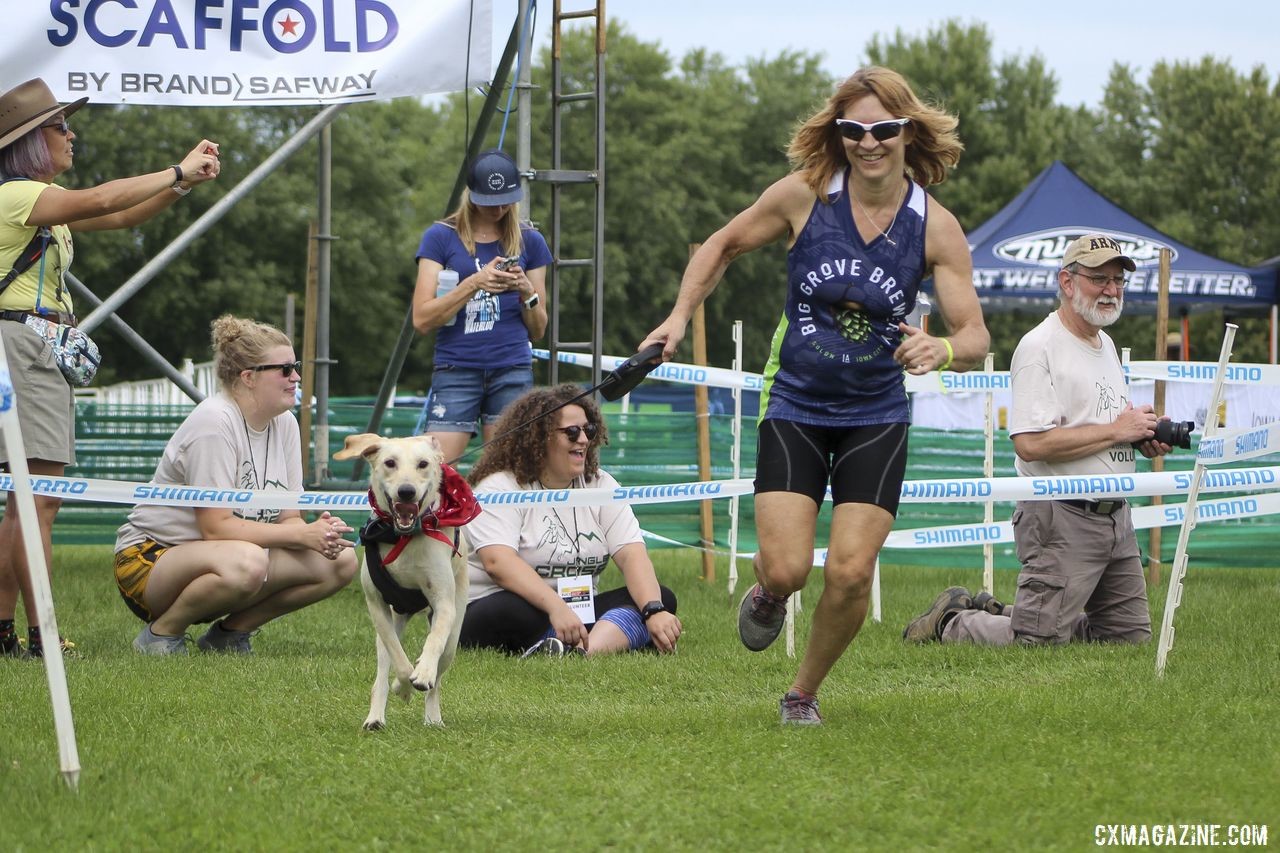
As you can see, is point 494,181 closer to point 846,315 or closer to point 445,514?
point 445,514

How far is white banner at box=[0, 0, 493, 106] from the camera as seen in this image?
8719 mm

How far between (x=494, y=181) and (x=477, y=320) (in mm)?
748

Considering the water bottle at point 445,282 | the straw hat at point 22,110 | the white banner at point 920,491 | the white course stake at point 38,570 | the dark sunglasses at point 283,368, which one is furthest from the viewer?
the water bottle at point 445,282

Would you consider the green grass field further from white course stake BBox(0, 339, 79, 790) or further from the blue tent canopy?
the blue tent canopy

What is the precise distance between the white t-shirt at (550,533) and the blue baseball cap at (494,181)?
1.61 meters

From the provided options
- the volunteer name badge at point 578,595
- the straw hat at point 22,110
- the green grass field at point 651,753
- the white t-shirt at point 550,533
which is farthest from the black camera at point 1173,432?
the straw hat at point 22,110

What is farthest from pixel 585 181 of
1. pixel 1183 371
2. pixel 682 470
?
pixel 682 470

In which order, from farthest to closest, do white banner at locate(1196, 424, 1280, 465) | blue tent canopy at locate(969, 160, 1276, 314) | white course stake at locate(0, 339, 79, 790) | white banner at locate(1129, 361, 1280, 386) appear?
blue tent canopy at locate(969, 160, 1276, 314) < white banner at locate(1129, 361, 1280, 386) < white banner at locate(1196, 424, 1280, 465) < white course stake at locate(0, 339, 79, 790)

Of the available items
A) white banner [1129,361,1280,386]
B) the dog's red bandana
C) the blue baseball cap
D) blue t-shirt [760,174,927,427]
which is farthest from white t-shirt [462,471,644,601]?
white banner [1129,361,1280,386]

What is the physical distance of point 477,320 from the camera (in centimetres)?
851

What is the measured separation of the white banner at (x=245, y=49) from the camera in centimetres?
872

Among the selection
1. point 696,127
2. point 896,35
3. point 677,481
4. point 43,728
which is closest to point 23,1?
point 43,728

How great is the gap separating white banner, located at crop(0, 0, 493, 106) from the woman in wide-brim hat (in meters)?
1.73

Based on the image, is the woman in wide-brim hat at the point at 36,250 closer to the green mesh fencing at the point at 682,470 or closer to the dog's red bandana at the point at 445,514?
the dog's red bandana at the point at 445,514
